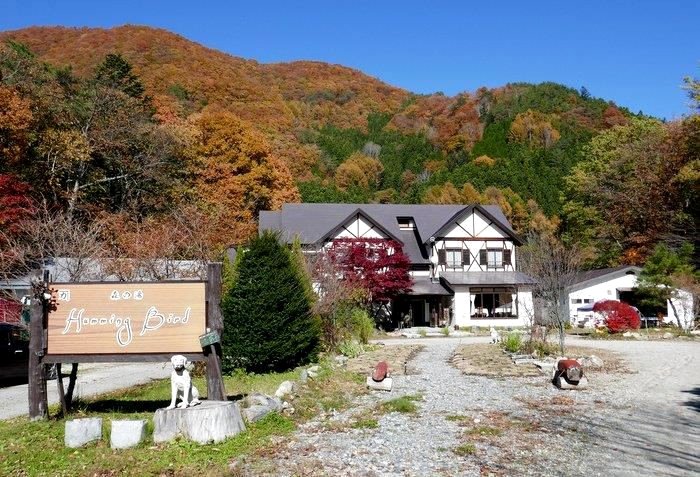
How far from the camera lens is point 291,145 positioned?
180 feet

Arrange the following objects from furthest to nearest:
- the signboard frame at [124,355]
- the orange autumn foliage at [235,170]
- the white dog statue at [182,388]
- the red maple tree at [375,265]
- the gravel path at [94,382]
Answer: the orange autumn foliage at [235,170] → the red maple tree at [375,265] → the gravel path at [94,382] → the signboard frame at [124,355] → the white dog statue at [182,388]

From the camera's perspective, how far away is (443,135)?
78.9 metres

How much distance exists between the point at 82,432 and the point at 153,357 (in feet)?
4.87

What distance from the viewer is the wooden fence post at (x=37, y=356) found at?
835 centimetres

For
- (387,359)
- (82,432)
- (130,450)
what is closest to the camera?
(130,450)

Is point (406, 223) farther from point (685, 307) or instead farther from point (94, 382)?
point (94, 382)

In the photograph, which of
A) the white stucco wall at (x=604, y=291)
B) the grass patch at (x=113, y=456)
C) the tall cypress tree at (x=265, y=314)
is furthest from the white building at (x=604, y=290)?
the grass patch at (x=113, y=456)

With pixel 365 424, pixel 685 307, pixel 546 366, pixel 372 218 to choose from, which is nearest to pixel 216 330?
pixel 365 424

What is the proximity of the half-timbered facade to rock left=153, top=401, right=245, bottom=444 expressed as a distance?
24524 millimetres

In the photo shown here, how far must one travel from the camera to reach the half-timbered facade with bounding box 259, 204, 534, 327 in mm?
33000

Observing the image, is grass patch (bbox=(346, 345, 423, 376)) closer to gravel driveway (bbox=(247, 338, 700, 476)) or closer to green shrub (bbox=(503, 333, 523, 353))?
gravel driveway (bbox=(247, 338, 700, 476))

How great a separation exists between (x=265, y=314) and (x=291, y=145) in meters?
42.8

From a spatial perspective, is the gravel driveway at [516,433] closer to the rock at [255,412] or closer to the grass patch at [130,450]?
the grass patch at [130,450]

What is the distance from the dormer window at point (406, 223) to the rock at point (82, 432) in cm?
3085
